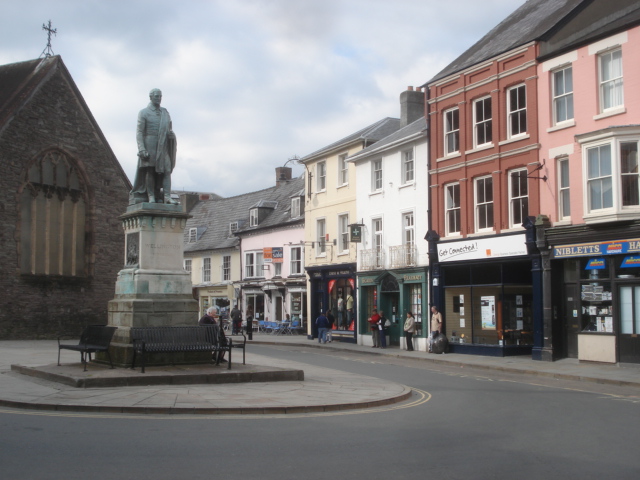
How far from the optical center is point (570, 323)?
912 inches

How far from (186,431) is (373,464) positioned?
2873 millimetres

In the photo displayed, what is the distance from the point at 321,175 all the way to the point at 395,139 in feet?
23.1

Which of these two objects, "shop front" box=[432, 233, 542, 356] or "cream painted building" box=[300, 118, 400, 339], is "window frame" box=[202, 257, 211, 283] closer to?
"cream painted building" box=[300, 118, 400, 339]

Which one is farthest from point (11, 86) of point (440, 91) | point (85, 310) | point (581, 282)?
point (581, 282)

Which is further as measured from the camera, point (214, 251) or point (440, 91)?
point (214, 251)

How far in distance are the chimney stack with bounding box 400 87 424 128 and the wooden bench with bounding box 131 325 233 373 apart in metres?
22.3

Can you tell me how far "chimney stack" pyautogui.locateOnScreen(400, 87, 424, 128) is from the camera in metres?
35.8

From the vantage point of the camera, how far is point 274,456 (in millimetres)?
8008

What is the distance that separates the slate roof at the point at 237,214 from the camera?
48062mm

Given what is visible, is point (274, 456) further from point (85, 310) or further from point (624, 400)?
point (85, 310)

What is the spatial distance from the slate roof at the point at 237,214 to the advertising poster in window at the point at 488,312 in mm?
18561

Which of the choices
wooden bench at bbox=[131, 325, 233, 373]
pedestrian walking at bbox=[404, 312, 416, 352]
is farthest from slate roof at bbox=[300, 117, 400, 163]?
wooden bench at bbox=[131, 325, 233, 373]

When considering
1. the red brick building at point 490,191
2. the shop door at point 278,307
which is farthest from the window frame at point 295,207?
the red brick building at point 490,191

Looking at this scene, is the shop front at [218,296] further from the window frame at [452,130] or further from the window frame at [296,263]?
the window frame at [452,130]
